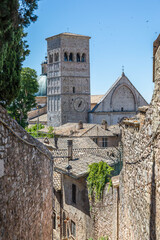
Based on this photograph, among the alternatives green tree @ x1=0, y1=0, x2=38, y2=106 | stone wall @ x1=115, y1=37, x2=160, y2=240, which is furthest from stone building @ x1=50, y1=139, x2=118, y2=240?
green tree @ x1=0, y1=0, x2=38, y2=106

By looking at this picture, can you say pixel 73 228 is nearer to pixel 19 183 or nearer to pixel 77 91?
pixel 19 183

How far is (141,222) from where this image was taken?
250 inches

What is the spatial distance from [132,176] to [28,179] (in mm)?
2357

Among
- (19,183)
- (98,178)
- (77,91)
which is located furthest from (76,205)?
(77,91)

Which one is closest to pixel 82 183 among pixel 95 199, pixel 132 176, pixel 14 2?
pixel 95 199

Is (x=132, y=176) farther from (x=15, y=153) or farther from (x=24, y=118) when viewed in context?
(x=24, y=118)

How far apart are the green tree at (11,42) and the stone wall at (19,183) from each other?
1.39 metres

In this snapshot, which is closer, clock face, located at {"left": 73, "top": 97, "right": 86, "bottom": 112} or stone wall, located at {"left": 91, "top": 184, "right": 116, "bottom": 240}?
stone wall, located at {"left": 91, "top": 184, "right": 116, "bottom": 240}

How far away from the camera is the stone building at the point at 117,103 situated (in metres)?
55.8

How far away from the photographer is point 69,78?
2240 inches

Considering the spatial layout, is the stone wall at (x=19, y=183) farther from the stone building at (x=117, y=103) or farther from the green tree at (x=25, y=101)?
the stone building at (x=117, y=103)

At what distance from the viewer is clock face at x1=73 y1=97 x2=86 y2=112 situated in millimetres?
56656

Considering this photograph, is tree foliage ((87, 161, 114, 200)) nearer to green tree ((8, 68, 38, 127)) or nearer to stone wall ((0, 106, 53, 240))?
stone wall ((0, 106, 53, 240))

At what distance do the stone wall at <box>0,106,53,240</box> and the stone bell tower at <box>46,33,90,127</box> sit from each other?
1898 inches
